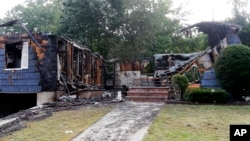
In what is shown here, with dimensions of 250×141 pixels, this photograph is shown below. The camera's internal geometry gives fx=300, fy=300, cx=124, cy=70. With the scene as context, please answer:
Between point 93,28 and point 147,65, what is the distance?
5682 mm

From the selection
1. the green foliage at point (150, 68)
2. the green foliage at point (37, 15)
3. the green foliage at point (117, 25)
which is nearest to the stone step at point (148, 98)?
the green foliage at point (150, 68)

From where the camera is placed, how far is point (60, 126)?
28.6 feet

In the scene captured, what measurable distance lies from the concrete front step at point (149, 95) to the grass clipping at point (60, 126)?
314 cm

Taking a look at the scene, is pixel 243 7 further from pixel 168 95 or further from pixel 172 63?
pixel 168 95

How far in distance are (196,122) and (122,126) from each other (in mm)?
2230

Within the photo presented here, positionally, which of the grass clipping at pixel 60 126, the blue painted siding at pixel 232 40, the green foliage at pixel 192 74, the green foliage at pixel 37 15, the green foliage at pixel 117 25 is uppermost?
the green foliage at pixel 37 15

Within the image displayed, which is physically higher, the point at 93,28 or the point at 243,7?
the point at 243,7

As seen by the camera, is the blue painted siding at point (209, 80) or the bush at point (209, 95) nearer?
the bush at point (209, 95)

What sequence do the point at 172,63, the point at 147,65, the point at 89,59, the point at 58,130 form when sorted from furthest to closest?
the point at 147,65 < the point at 172,63 < the point at 89,59 < the point at 58,130

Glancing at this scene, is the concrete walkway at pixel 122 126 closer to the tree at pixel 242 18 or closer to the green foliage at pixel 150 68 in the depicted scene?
the green foliage at pixel 150 68

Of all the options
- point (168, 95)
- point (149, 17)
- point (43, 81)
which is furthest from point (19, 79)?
point (149, 17)

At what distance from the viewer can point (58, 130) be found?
322 inches

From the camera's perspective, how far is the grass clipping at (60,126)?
748 cm

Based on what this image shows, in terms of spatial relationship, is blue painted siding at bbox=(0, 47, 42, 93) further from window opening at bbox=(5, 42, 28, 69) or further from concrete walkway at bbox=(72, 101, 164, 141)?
concrete walkway at bbox=(72, 101, 164, 141)
